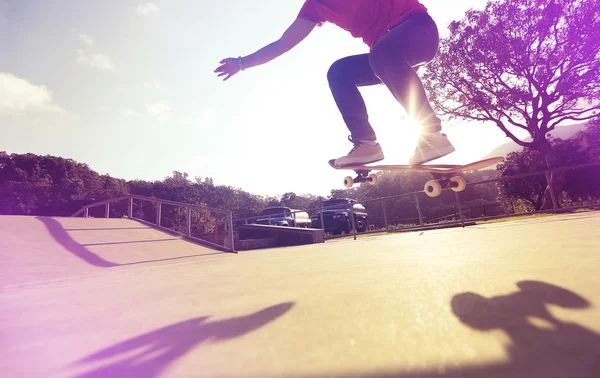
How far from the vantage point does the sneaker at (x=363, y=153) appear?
2.79 meters

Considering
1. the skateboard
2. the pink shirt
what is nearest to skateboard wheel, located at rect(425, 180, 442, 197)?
the skateboard

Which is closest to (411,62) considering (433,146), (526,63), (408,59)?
(408,59)

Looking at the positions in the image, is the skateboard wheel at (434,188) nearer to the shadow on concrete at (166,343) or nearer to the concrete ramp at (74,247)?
the shadow on concrete at (166,343)

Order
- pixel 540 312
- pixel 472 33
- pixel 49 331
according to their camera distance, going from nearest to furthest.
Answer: pixel 540 312 < pixel 49 331 < pixel 472 33

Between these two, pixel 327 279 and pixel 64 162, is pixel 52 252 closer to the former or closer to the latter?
pixel 327 279

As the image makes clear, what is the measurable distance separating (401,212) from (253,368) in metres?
32.9

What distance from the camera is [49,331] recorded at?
3.05 feet

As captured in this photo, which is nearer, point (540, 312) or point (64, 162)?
point (540, 312)

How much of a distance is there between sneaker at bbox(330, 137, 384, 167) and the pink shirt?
86 centimetres

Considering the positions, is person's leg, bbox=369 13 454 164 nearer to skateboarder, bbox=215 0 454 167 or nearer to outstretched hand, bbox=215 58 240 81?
skateboarder, bbox=215 0 454 167

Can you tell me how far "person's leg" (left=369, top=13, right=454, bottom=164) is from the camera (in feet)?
6.81

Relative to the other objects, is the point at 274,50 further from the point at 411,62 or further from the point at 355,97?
the point at 411,62

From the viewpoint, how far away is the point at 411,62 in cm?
219

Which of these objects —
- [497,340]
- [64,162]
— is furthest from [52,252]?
[64,162]
